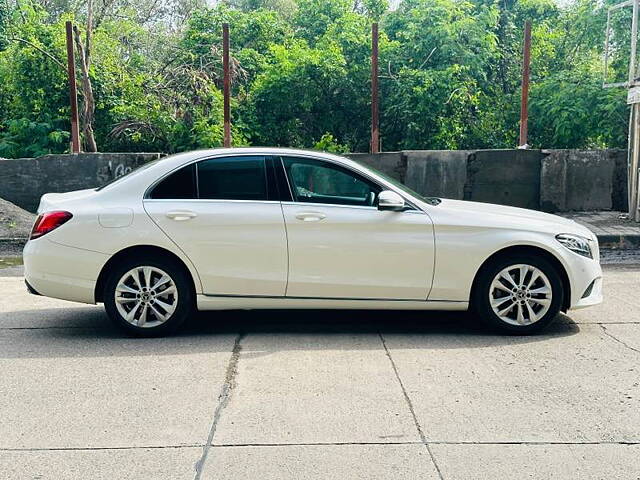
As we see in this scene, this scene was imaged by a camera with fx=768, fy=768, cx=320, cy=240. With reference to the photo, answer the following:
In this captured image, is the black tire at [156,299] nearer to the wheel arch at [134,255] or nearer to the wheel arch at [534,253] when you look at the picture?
the wheel arch at [134,255]

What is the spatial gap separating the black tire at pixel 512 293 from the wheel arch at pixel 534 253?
22 mm

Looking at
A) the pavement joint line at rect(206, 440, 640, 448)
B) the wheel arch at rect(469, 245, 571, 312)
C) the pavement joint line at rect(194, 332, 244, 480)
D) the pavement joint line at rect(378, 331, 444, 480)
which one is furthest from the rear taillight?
the wheel arch at rect(469, 245, 571, 312)

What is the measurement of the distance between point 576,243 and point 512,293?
0.70m

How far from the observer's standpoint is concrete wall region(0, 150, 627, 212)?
1438cm

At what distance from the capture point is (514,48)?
79.9 feet

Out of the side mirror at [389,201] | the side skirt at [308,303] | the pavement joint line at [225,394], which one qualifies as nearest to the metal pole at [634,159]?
the side skirt at [308,303]

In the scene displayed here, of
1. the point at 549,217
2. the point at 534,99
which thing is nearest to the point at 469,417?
the point at 549,217

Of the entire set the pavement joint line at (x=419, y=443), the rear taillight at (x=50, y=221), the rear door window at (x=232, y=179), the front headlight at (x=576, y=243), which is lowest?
the pavement joint line at (x=419, y=443)

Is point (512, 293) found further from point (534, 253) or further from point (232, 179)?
point (232, 179)

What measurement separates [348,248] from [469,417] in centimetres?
212

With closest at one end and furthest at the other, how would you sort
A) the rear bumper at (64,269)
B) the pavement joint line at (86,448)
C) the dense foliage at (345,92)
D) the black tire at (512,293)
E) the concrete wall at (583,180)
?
the pavement joint line at (86,448), the rear bumper at (64,269), the black tire at (512,293), the concrete wall at (583,180), the dense foliage at (345,92)

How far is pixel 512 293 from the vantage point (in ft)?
21.1

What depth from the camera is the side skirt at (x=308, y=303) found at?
21.0ft

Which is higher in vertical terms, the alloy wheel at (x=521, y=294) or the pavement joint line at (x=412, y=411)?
the alloy wheel at (x=521, y=294)
